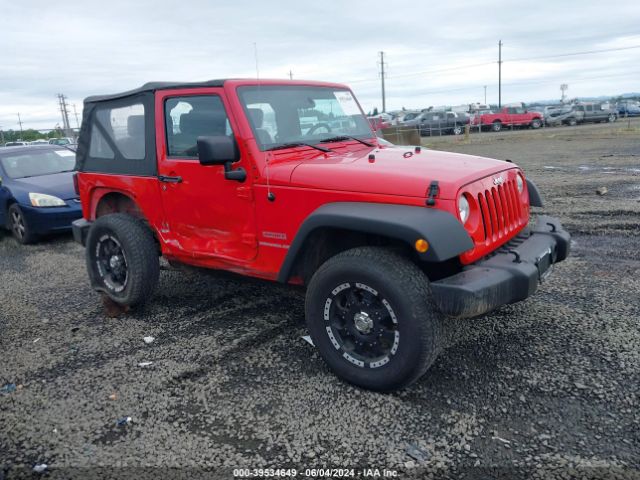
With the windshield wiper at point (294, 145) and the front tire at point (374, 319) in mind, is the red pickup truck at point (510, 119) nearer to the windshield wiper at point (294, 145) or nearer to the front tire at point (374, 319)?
the windshield wiper at point (294, 145)

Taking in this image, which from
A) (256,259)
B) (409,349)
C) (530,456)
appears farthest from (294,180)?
(530,456)

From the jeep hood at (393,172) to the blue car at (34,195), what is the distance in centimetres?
520

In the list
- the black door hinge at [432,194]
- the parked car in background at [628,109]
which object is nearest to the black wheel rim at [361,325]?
the black door hinge at [432,194]

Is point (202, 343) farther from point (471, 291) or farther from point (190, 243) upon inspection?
point (471, 291)

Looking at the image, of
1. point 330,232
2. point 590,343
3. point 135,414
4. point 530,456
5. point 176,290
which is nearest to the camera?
point 530,456

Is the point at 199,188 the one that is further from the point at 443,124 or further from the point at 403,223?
the point at 443,124

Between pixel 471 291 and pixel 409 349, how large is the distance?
0.50 metres

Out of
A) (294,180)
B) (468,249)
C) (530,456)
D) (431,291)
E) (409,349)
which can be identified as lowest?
(530,456)

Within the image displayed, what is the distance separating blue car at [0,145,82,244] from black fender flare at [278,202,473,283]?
18.2 ft

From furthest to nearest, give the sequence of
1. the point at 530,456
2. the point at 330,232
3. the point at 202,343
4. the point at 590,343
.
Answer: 1. the point at 202,343
2. the point at 590,343
3. the point at 330,232
4. the point at 530,456

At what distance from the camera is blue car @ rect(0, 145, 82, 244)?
25.9 feet

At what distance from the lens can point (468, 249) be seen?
308 centimetres

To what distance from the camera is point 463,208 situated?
3283 millimetres

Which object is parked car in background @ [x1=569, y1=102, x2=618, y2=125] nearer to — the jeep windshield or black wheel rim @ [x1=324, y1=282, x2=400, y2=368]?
the jeep windshield
